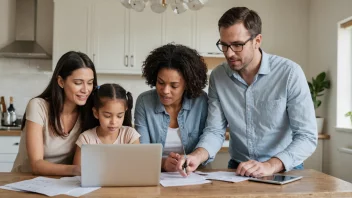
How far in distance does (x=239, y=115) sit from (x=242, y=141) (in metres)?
0.13

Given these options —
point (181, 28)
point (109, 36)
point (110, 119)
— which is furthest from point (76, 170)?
point (181, 28)

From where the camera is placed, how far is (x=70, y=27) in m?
3.92

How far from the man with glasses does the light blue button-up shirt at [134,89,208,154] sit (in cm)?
9

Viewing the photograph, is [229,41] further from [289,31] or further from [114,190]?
[289,31]

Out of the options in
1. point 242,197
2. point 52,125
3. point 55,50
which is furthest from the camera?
point 55,50

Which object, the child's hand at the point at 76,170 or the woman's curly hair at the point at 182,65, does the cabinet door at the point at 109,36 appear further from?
the child's hand at the point at 76,170

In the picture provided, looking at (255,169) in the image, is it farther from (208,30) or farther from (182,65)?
(208,30)

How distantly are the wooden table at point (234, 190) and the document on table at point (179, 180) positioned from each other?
1.7 inches

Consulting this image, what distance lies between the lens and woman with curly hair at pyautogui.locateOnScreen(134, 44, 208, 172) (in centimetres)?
185

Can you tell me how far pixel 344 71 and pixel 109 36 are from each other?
2.36 metres

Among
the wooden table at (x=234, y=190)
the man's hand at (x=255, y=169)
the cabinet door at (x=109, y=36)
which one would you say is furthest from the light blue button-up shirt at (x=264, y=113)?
the cabinet door at (x=109, y=36)

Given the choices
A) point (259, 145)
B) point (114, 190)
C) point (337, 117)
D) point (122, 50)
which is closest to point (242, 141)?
point (259, 145)

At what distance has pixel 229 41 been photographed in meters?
1.77

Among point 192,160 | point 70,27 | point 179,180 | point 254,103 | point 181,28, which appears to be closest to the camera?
point 179,180
